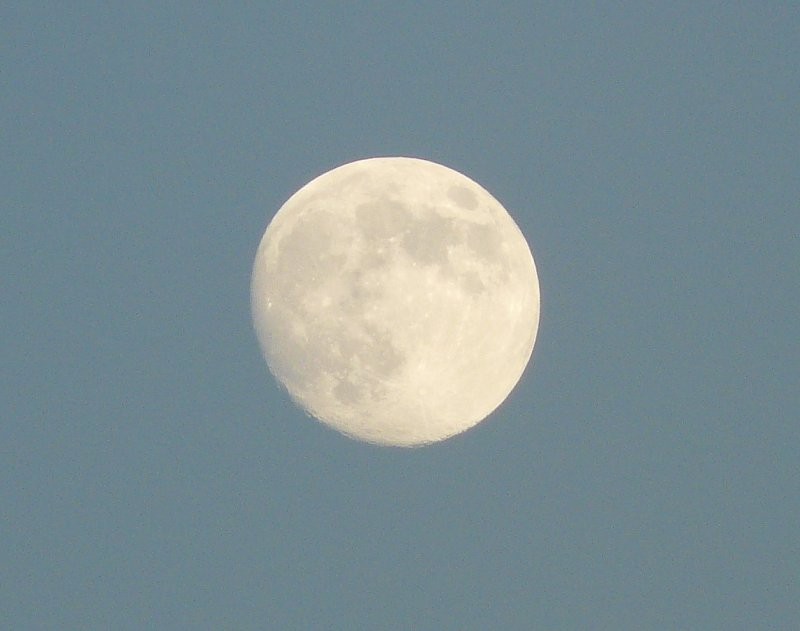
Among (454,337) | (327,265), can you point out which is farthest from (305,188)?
(454,337)

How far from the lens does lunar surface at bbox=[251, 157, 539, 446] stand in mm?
17578

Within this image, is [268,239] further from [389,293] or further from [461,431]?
[461,431]

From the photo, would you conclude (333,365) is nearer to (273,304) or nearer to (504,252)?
(273,304)

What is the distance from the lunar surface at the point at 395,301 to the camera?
17.6 m

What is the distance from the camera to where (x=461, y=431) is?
64.5 ft

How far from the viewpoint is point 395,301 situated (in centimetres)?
1744

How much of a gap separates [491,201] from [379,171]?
192 centimetres

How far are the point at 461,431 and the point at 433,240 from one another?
140 inches

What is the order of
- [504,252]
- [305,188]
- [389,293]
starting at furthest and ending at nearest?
[305,188]
[504,252]
[389,293]

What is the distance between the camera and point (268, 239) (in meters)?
19.5

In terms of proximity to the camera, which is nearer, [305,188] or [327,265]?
[327,265]

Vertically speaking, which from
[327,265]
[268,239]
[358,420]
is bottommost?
[358,420]


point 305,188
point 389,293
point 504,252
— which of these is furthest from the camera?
point 305,188

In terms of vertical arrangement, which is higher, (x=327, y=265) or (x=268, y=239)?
(x=268, y=239)
